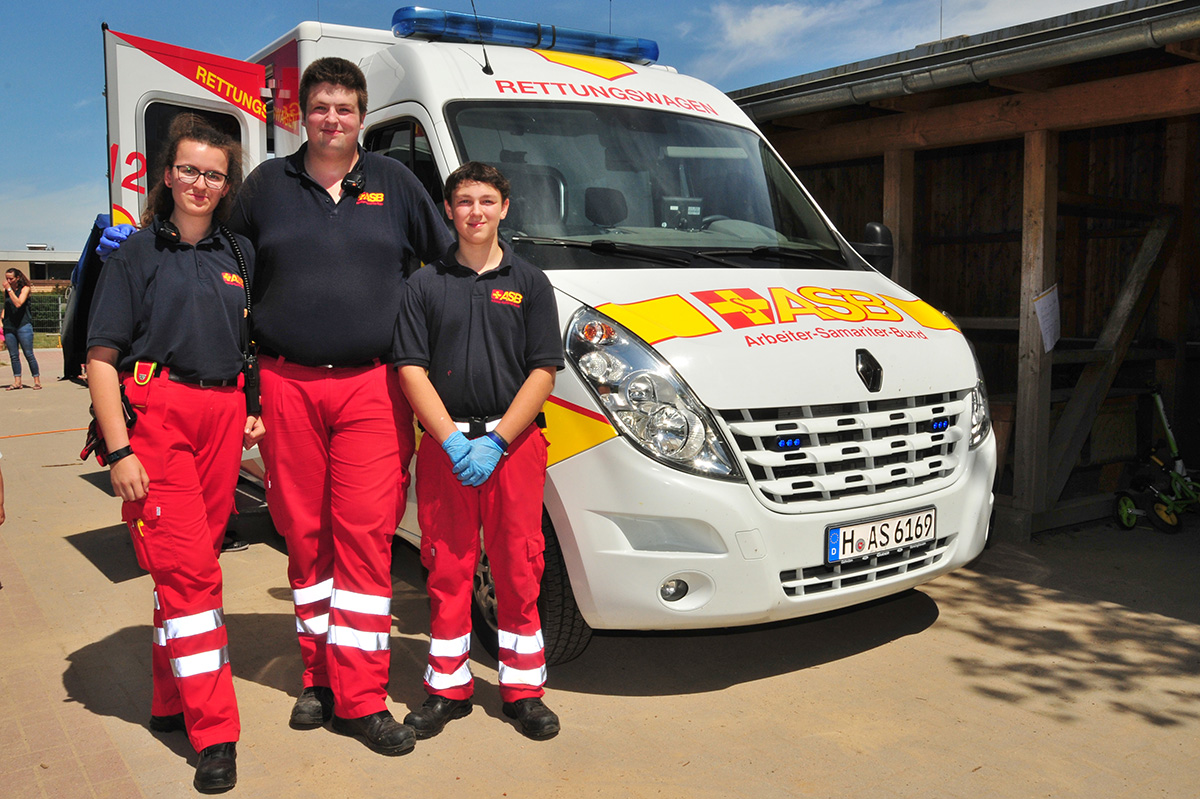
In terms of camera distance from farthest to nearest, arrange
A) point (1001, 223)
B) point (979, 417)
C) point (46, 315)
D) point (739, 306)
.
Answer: point (46, 315), point (1001, 223), point (979, 417), point (739, 306)

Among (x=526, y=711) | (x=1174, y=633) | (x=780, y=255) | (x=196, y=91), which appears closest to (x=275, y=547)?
(x=196, y=91)

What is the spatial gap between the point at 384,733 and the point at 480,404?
113 cm

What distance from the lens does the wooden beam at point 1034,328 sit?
609 centimetres

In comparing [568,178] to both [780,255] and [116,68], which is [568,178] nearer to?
[780,255]

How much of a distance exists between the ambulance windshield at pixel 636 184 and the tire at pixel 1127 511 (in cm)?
316

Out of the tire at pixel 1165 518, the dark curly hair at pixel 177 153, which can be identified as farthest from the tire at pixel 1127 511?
the dark curly hair at pixel 177 153

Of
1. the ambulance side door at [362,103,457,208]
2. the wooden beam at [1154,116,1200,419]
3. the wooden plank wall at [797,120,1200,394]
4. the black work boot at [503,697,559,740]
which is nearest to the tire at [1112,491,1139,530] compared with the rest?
the wooden beam at [1154,116,1200,419]

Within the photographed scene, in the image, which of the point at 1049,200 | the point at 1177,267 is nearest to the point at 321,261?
the point at 1049,200

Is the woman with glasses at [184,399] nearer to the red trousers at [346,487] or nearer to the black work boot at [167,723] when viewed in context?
the red trousers at [346,487]

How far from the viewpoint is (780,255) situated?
445cm

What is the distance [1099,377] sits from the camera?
6605 millimetres

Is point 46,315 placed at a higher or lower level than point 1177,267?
lower

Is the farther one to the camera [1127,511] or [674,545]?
[1127,511]

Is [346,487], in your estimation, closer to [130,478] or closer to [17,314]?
[130,478]
